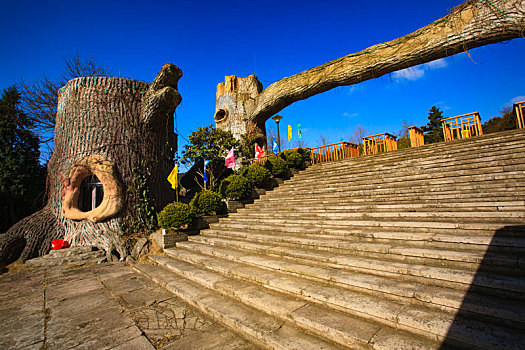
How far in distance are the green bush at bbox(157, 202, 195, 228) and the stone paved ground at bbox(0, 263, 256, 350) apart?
6.15ft

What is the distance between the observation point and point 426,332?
200cm

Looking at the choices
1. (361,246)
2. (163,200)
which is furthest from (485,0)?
(163,200)

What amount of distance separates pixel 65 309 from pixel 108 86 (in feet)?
22.4

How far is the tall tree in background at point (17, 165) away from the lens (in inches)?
368

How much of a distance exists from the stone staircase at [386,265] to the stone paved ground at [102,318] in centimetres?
26

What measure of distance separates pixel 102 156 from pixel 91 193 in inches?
88.7

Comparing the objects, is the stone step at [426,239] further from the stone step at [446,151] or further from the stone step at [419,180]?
the stone step at [446,151]

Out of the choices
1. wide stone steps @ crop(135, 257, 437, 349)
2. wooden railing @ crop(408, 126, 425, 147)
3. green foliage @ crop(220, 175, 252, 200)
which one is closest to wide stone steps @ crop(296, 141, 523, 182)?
green foliage @ crop(220, 175, 252, 200)

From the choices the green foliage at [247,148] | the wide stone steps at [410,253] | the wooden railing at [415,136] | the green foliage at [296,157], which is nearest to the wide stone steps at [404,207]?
the wide stone steps at [410,253]

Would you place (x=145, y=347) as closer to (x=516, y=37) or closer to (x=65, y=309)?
(x=65, y=309)

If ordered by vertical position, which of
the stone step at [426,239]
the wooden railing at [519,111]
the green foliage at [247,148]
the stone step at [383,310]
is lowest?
the stone step at [383,310]

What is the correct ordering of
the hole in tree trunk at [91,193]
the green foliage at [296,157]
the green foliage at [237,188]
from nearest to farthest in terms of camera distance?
1. the hole in tree trunk at [91,193]
2. the green foliage at [237,188]
3. the green foliage at [296,157]

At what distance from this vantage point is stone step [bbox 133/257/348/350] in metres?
2.21

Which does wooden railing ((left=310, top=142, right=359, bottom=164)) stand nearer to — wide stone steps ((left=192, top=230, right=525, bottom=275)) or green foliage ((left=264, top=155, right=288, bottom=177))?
green foliage ((left=264, top=155, right=288, bottom=177))
